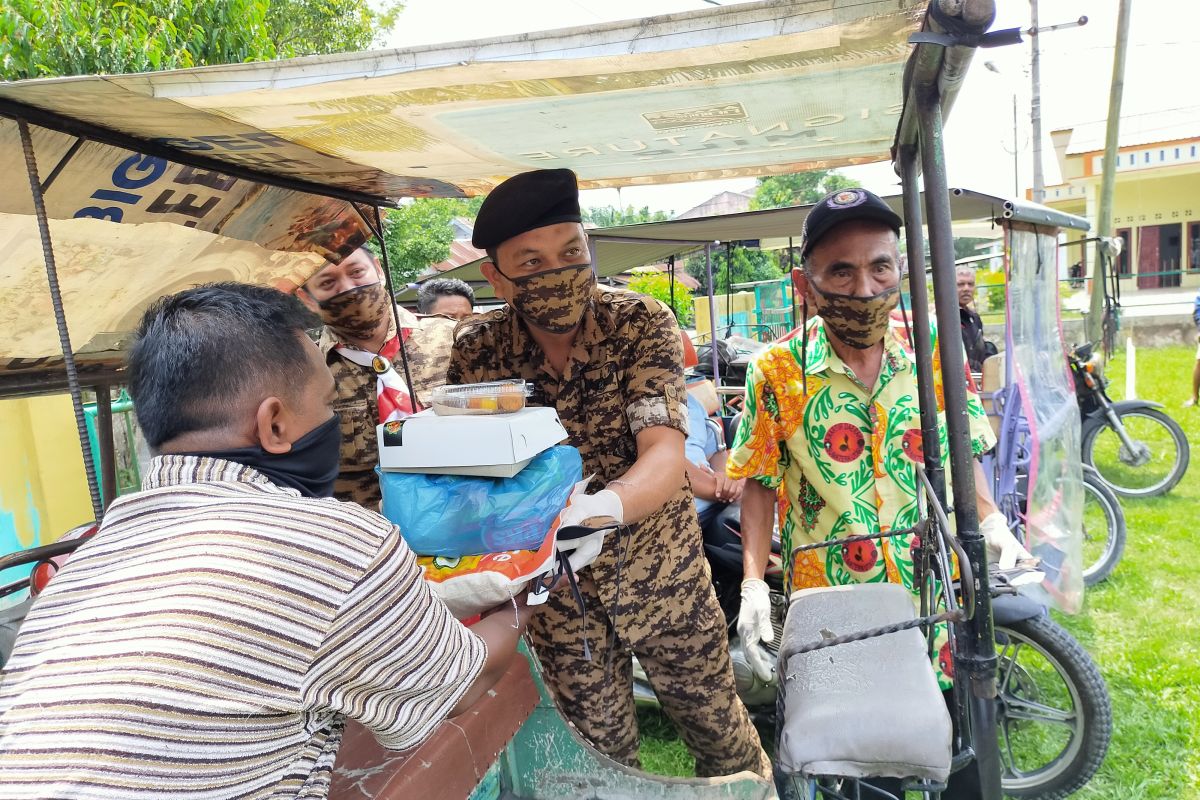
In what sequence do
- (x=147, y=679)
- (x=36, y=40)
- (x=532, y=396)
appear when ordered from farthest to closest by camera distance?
(x=36, y=40) < (x=532, y=396) < (x=147, y=679)

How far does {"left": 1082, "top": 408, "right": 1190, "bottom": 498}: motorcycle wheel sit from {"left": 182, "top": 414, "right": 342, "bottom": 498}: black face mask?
5.79m

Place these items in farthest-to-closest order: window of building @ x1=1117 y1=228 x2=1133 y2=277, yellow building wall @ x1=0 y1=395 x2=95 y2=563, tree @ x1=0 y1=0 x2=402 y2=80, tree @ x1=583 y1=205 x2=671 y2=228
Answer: tree @ x1=583 y1=205 x2=671 y2=228, window of building @ x1=1117 y1=228 x2=1133 y2=277, tree @ x1=0 y1=0 x2=402 y2=80, yellow building wall @ x1=0 y1=395 x2=95 y2=563

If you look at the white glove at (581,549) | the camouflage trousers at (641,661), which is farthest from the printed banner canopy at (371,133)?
the camouflage trousers at (641,661)

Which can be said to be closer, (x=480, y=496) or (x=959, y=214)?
(x=480, y=496)

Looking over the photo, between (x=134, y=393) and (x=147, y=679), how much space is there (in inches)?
A: 19.2

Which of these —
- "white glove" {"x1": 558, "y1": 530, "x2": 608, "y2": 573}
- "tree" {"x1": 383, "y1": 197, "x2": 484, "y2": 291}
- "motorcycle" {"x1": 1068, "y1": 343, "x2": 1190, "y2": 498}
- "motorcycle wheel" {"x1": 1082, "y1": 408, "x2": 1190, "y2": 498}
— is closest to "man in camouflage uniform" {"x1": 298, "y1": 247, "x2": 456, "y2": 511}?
"white glove" {"x1": 558, "y1": 530, "x2": 608, "y2": 573}

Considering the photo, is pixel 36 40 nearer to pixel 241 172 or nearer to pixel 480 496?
pixel 241 172

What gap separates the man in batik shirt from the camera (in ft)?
6.61

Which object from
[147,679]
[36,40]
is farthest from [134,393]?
[36,40]

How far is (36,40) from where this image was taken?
6836 mm

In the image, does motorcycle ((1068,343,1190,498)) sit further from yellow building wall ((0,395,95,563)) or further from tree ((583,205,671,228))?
tree ((583,205,671,228))

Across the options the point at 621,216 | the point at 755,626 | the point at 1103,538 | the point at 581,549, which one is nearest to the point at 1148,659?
the point at 1103,538

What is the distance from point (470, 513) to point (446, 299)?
396 centimetres

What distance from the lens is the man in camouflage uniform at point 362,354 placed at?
8.36 feet
